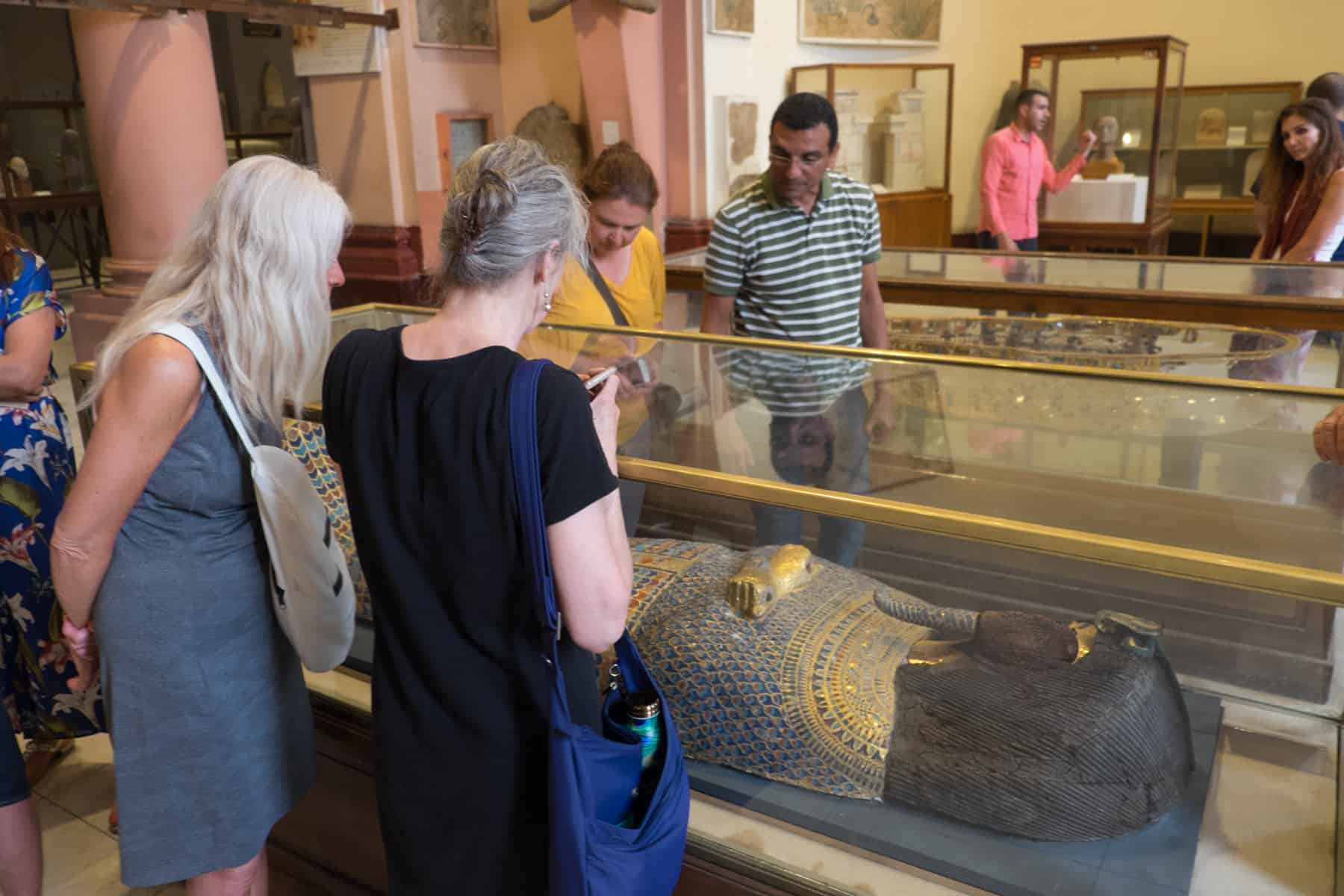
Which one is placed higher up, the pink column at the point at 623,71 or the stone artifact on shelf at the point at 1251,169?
the pink column at the point at 623,71

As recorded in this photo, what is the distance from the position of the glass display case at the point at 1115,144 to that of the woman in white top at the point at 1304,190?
10.8 ft

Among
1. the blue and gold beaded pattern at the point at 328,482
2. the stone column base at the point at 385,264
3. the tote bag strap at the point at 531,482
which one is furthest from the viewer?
the stone column base at the point at 385,264

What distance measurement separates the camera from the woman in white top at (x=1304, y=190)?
399 centimetres

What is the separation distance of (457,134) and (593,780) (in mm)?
6509

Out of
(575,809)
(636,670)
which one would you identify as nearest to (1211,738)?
(636,670)

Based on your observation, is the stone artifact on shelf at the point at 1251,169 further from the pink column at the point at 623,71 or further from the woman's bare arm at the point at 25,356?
the woman's bare arm at the point at 25,356

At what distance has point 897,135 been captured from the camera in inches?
341

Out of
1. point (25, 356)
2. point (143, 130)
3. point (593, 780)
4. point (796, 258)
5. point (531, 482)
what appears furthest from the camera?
point (143, 130)

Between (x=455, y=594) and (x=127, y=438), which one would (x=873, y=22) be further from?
(x=455, y=594)

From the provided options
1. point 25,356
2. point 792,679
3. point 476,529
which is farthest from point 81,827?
point 476,529

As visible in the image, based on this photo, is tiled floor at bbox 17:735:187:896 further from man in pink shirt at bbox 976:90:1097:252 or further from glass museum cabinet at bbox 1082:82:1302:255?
glass museum cabinet at bbox 1082:82:1302:255

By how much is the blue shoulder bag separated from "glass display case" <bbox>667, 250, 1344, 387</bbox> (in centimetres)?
234

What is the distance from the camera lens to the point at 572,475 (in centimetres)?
121

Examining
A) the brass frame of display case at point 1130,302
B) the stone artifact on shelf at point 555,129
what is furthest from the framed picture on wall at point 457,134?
the brass frame of display case at point 1130,302
